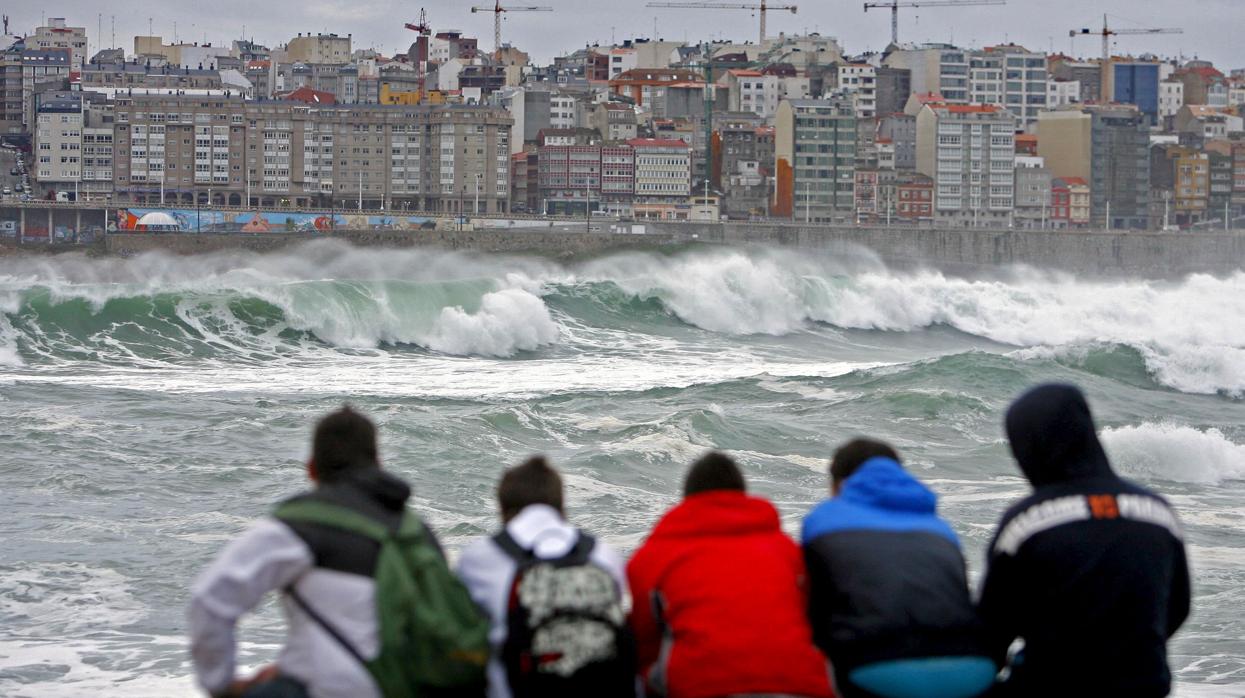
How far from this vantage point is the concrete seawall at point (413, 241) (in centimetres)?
6519

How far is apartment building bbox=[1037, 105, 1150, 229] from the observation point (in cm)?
10025

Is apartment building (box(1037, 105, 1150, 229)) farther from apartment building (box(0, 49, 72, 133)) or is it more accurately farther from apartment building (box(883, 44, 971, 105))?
apartment building (box(0, 49, 72, 133))

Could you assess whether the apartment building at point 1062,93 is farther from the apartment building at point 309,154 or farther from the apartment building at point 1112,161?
the apartment building at point 309,154

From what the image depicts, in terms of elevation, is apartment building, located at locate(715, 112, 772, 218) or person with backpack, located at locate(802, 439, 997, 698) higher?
apartment building, located at locate(715, 112, 772, 218)

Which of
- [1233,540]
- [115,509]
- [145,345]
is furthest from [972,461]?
[145,345]

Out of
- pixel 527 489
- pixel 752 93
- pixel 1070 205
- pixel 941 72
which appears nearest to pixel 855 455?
pixel 527 489

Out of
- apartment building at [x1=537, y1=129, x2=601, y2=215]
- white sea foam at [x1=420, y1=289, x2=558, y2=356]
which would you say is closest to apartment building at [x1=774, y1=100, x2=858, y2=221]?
apartment building at [x1=537, y1=129, x2=601, y2=215]

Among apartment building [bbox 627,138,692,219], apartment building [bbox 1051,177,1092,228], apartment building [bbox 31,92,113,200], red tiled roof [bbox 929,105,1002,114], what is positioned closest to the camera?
apartment building [bbox 31,92,113,200]

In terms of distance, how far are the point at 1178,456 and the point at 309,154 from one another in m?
79.8

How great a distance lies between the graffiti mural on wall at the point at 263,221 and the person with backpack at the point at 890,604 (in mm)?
68290

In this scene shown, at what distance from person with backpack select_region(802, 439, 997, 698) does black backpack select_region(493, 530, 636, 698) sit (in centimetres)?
48

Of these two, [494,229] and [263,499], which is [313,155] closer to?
[494,229]

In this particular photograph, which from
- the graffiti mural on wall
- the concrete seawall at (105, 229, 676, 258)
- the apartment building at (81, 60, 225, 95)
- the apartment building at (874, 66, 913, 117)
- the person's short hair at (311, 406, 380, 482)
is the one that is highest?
the apartment building at (874, 66, 913, 117)

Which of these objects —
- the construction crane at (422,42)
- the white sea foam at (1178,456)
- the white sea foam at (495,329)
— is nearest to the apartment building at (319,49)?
the construction crane at (422,42)
